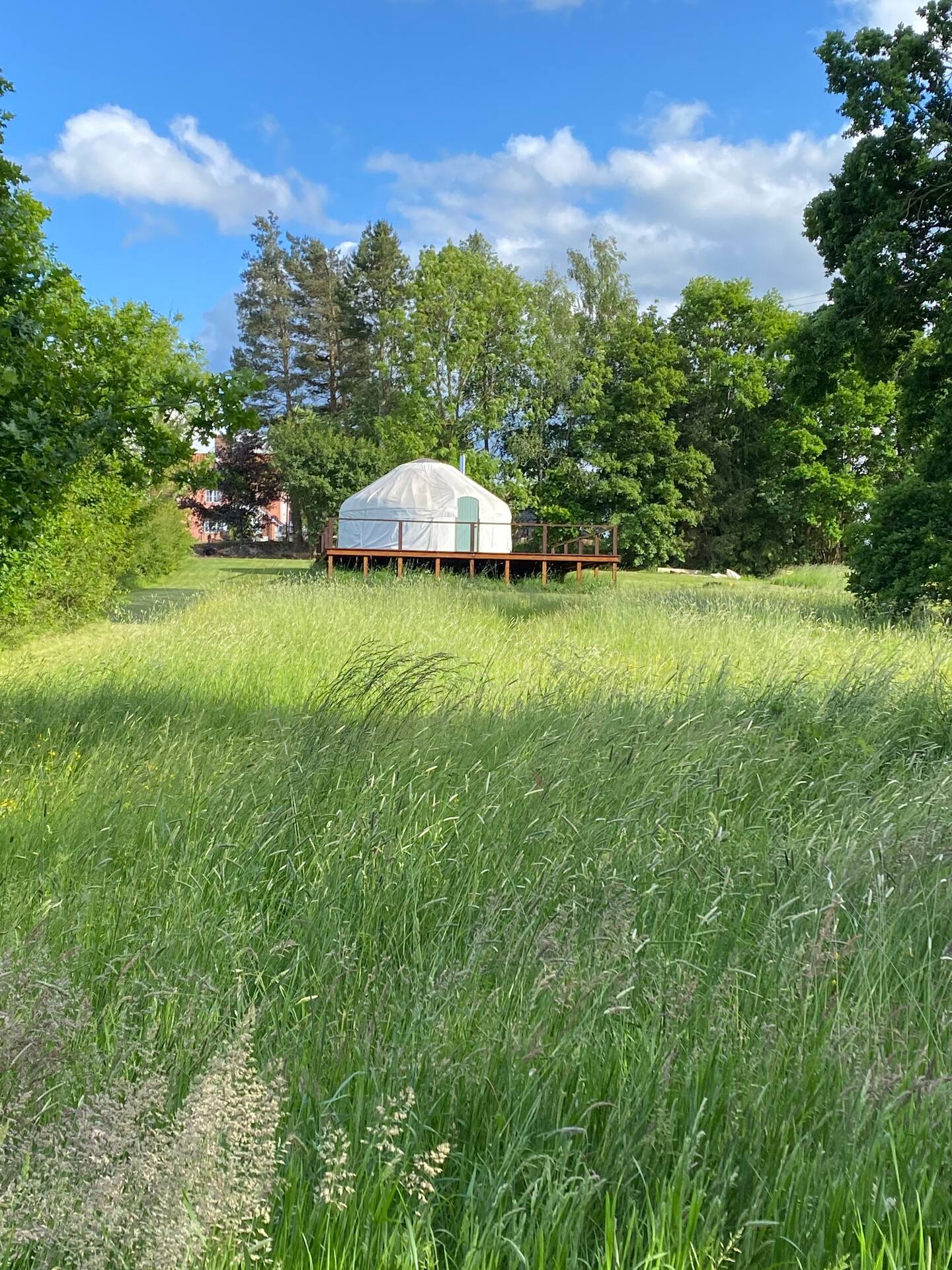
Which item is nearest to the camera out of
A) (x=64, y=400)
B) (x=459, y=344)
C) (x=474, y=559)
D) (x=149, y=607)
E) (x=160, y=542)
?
(x=64, y=400)

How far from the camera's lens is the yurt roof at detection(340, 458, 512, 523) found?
25.6m

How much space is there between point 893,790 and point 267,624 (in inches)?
261

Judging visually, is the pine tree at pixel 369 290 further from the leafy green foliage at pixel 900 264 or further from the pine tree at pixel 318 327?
the leafy green foliage at pixel 900 264

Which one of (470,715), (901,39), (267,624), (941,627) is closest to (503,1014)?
(470,715)

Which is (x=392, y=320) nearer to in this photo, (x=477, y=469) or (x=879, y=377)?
(x=477, y=469)

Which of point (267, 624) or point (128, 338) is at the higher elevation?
point (128, 338)

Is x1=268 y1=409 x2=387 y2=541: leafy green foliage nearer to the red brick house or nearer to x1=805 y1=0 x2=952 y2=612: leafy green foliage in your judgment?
the red brick house

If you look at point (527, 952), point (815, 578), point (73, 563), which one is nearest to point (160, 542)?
point (73, 563)

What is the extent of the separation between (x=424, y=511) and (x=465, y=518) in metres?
1.28

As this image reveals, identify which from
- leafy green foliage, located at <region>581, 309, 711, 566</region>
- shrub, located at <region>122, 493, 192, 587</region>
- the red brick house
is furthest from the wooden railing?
the red brick house

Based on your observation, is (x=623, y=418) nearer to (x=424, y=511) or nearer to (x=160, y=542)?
(x=424, y=511)

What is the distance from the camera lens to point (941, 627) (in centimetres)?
973

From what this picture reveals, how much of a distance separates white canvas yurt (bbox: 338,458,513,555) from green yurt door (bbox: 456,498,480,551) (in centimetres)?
2

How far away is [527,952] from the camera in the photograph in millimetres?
2039
